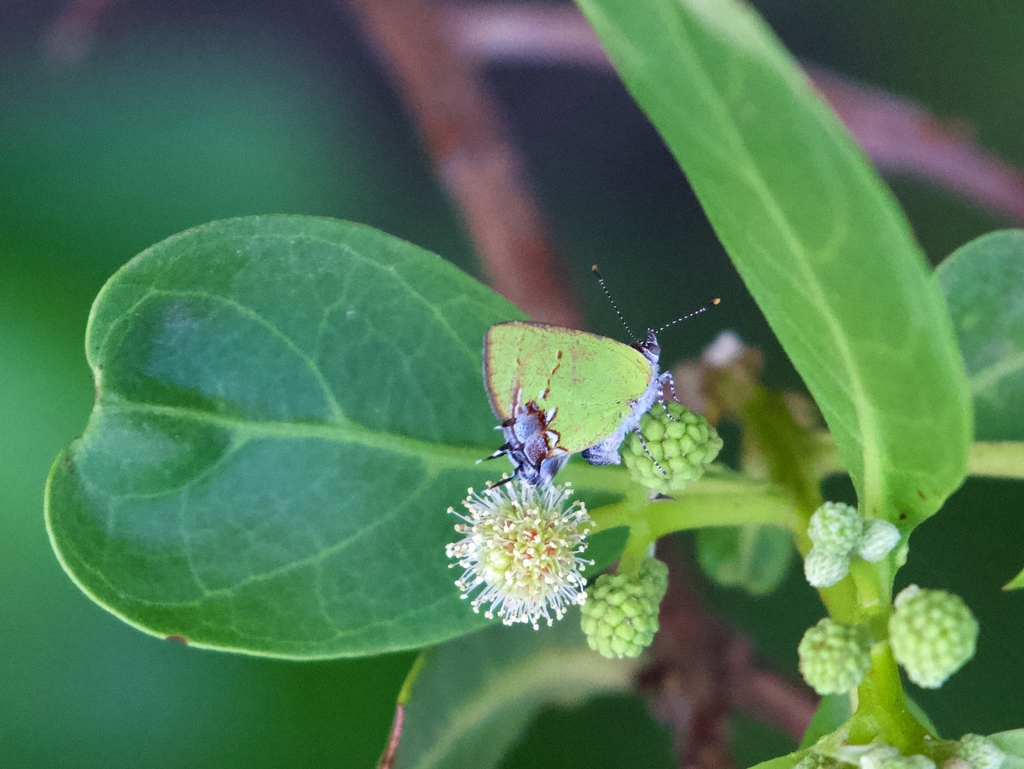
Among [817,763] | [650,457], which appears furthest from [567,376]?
[817,763]

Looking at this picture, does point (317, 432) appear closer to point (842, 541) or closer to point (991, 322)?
point (842, 541)

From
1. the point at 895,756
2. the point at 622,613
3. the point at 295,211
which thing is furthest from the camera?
the point at 295,211

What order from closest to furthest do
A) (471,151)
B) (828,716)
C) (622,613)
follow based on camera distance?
(622,613), (828,716), (471,151)

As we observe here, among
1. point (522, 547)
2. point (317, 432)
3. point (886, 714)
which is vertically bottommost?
point (886, 714)

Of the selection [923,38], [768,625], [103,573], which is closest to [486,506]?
[103,573]

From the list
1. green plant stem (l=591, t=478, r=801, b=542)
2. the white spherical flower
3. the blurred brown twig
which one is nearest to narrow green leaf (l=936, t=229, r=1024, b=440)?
green plant stem (l=591, t=478, r=801, b=542)

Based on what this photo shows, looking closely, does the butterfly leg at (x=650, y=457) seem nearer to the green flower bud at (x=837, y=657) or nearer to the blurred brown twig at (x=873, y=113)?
the green flower bud at (x=837, y=657)

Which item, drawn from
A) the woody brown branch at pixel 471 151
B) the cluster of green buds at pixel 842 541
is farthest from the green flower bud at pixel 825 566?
the woody brown branch at pixel 471 151
